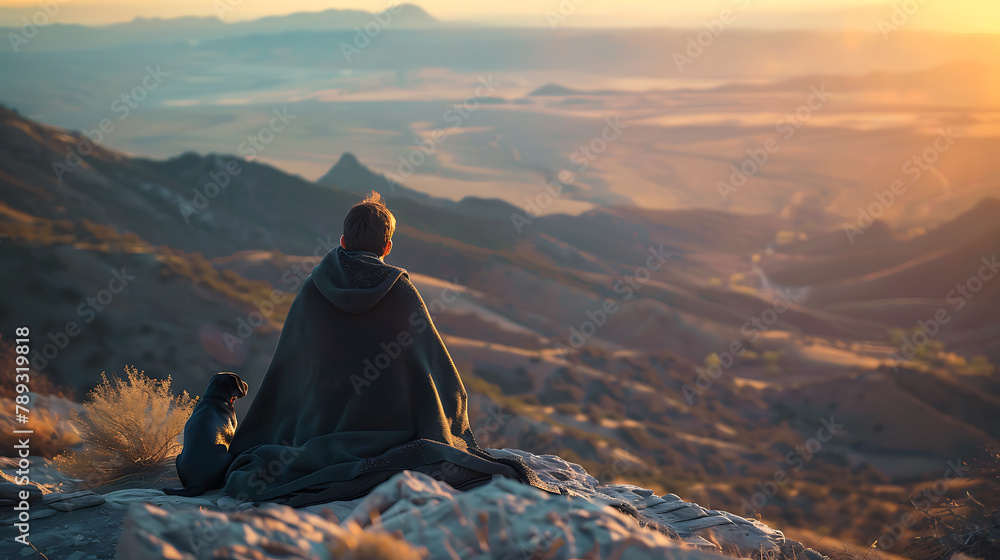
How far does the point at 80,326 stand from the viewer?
62.6 ft

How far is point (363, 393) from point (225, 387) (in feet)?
3.81

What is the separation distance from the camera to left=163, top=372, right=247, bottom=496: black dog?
389 cm

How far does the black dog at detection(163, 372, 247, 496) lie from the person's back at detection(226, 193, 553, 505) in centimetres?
13

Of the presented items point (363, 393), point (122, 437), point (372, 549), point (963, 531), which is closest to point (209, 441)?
point (363, 393)

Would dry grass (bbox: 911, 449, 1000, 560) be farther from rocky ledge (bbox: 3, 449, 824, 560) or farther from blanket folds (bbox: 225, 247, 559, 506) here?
rocky ledge (bbox: 3, 449, 824, 560)

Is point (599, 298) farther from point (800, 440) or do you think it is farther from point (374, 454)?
point (374, 454)

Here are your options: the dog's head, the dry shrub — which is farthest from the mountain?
the dog's head

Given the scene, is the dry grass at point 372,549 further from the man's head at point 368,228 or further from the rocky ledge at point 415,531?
the man's head at point 368,228

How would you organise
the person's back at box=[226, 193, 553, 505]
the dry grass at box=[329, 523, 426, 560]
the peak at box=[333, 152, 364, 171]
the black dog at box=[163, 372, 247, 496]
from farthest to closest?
the peak at box=[333, 152, 364, 171]
the black dog at box=[163, 372, 247, 496]
the person's back at box=[226, 193, 553, 505]
the dry grass at box=[329, 523, 426, 560]

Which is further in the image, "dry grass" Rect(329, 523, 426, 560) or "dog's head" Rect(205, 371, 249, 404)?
"dog's head" Rect(205, 371, 249, 404)

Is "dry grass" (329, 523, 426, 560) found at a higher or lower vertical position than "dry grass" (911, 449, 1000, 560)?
higher

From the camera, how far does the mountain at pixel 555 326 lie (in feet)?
69.9

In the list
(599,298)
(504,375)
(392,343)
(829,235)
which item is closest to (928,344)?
(599,298)

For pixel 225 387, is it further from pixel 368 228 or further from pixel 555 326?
pixel 555 326
